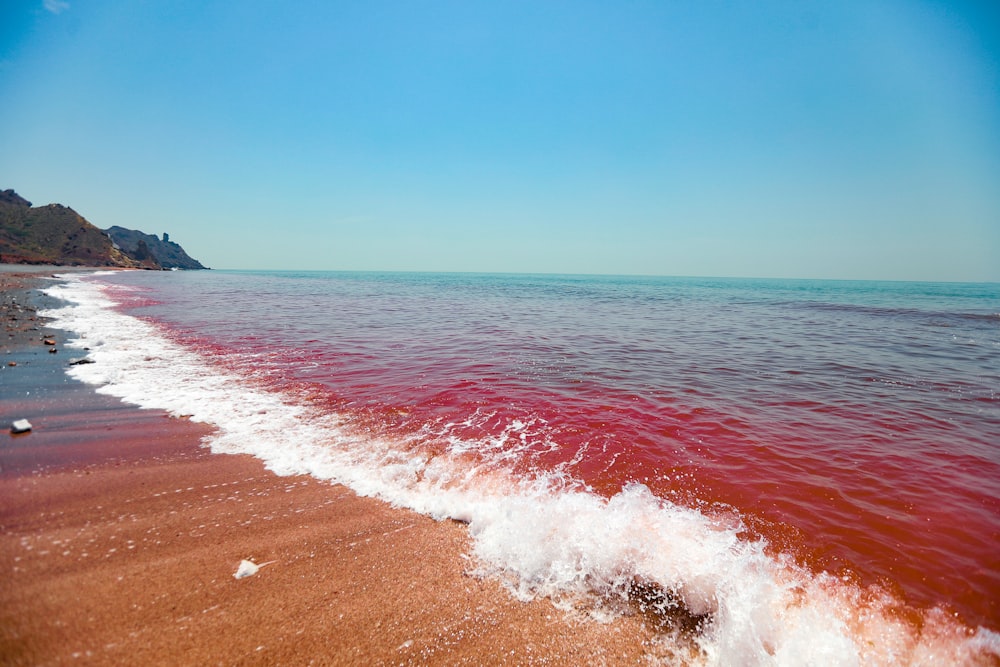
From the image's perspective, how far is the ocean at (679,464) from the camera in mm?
3215

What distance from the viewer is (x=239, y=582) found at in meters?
3.21

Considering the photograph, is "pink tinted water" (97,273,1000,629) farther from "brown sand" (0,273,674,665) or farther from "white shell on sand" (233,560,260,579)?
"white shell on sand" (233,560,260,579)

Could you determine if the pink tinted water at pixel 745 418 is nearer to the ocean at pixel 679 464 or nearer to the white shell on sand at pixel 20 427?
the ocean at pixel 679 464

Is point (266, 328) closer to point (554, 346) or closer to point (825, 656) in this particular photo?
point (554, 346)

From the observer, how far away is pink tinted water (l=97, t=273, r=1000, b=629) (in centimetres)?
419

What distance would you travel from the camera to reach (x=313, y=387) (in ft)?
29.0

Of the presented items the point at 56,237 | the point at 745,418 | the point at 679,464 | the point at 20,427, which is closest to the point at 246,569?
the point at 679,464

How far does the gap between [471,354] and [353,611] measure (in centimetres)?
985

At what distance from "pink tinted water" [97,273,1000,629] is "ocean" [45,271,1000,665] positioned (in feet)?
0.14

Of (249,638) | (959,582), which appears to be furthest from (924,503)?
(249,638)

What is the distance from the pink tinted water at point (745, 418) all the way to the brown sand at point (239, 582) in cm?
214

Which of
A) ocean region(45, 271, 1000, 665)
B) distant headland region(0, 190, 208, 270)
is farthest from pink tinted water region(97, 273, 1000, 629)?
distant headland region(0, 190, 208, 270)

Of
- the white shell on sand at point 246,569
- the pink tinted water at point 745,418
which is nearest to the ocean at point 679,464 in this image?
the pink tinted water at point 745,418

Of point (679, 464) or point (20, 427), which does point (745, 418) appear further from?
point (20, 427)
